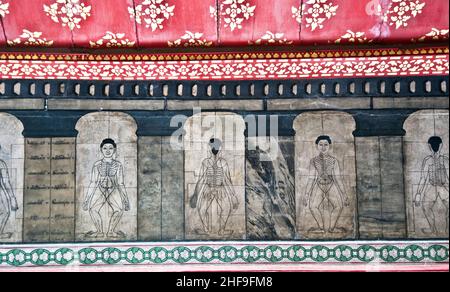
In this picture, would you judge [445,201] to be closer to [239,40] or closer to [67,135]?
[239,40]

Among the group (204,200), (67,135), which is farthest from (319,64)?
(67,135)

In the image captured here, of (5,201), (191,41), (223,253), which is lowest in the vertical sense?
(223,253)

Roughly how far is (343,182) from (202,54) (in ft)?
5.32

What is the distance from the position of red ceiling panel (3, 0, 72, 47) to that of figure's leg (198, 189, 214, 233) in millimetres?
1724

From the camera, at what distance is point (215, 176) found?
208 inches

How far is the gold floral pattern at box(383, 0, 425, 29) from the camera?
512 centimetres

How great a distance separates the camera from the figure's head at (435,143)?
5.29 m

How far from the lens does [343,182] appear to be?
5.27 meters

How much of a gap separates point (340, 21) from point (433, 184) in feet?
5.20

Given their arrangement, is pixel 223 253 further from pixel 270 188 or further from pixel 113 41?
pixel 113 41

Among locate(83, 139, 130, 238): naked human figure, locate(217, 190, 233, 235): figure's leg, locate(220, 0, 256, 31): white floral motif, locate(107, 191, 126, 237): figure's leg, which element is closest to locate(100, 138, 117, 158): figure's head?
locate(83, 139, 130, 238): naked human figure

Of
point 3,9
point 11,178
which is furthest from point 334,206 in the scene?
point 3,9

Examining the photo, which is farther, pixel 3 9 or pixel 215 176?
pixel 215 176

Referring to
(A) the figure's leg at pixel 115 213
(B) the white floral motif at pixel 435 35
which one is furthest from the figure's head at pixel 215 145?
(B) the white floral motif at pixel 435 35
